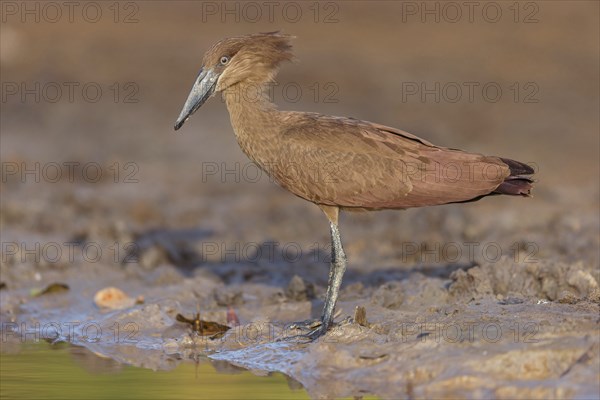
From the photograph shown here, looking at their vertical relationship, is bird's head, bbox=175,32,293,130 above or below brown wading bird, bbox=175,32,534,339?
above

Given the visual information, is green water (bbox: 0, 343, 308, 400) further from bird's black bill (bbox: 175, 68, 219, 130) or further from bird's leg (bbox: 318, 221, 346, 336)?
bird's black bill (bbox: 175, 68, 219, 130)

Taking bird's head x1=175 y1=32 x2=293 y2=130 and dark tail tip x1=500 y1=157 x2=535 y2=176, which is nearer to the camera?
dark tail tip x1=500 y1=157 x2=535 y2=176

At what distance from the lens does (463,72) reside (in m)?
18.8

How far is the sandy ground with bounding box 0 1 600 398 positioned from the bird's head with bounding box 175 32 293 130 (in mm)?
1852

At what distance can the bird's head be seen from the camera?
908 cm

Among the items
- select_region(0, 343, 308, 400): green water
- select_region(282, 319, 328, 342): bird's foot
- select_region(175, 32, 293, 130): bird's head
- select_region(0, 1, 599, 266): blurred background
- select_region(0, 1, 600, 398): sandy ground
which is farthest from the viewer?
select_region(0, 1, 599, 266): blurred background

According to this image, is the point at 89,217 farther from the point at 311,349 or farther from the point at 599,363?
the point at 599,363

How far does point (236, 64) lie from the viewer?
357 inches

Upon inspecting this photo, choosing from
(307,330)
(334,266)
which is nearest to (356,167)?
(334,266)

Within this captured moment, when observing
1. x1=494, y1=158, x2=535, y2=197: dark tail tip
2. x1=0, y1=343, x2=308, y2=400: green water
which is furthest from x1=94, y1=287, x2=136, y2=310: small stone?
x1=494, y1=158, x2=535, y2=197: dark tail tip

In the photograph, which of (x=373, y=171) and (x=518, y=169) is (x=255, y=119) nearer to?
(x=373, y=171)

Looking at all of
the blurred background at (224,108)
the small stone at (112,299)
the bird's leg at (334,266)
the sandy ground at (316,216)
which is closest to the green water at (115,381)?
the sandy ground at (316,216)

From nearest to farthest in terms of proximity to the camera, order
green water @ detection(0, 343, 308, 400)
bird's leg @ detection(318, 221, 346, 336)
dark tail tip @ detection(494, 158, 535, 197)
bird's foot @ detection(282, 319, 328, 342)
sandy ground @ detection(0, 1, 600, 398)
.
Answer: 1. green water @ detection(0, 343, 308, 400)
2. sandy ground @ detection(0, 1, 600, 398)
3. dark tail tip @ detection(494, 158, 535, 197)
4. bird's foot @ detection(282, 319, 328, 342)
5. bird's leg @ detection(318, 221, 346, 336)

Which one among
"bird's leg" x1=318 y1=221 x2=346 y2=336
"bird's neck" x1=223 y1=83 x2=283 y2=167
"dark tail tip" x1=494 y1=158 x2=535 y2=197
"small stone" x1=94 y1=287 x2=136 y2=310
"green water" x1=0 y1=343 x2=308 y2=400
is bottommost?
"green water" x1=0 y1=343 x2=308 y2=400
